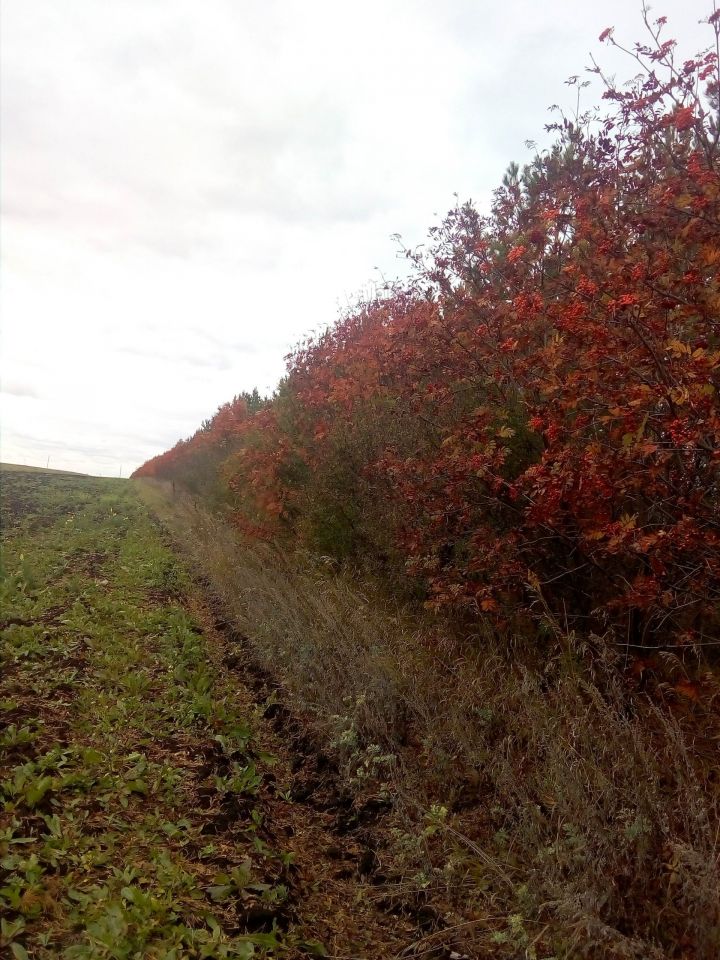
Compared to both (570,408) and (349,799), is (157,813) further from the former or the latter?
(570,408)

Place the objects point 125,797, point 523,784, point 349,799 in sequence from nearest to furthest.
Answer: point 523,784, point 125,797, point 349,799

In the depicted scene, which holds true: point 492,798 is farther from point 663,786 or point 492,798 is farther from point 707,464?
point 707,464

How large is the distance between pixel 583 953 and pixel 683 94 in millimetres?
5027

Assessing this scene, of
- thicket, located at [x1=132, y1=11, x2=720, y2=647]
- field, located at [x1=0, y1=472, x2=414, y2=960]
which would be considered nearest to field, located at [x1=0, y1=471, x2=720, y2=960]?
field, located at [x1=0, y1=472, x2=414, y2=960]

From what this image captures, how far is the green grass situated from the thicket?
250cm

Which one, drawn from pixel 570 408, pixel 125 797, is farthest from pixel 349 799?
pixel 570 408

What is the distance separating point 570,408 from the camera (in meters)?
4.70

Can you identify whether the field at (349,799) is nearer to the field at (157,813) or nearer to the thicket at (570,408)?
the field at (157,813)

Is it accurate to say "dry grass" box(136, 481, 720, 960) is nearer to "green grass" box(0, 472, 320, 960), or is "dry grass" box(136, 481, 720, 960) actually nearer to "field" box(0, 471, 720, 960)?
"field" box(0, 471, 720, 960)

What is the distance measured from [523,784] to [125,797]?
2.54 metres

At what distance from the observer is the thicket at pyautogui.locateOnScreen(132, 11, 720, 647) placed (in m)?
3.76

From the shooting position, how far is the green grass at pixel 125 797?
278 centimetres

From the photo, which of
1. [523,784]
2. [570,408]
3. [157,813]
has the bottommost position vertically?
[157,813]

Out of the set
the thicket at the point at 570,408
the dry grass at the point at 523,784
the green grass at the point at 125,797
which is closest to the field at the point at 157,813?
the green grass at the point at 125,797
